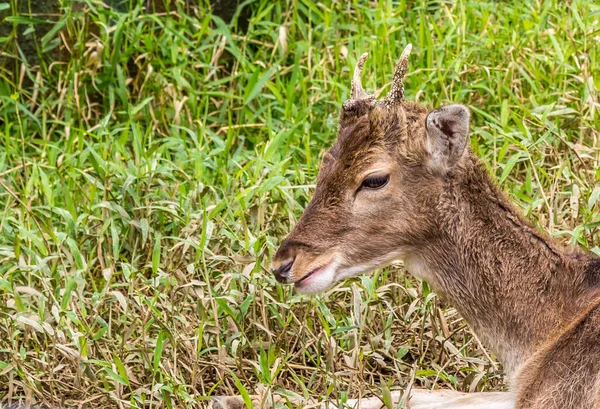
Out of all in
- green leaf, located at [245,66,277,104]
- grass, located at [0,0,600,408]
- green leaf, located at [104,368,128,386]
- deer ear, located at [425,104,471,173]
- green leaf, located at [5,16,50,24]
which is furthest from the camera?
green leaf, located at [245,66,277,104]

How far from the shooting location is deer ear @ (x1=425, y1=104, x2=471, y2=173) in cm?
505

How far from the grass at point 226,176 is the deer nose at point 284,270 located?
510mm

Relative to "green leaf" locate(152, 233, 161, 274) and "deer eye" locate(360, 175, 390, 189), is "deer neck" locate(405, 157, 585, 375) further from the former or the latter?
"green leaf" locate(152, 233, 161, 274)

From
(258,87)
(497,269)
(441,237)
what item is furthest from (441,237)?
(258,87)

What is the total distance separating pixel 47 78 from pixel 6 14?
1.65ft

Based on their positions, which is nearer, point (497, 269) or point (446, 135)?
point (446, 135)

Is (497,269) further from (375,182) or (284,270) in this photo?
(284,270)

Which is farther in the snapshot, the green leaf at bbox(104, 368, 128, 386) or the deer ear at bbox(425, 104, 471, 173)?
the green leaf at bbox(104, 368, 128, 386)

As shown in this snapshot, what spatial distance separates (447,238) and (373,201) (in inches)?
13.6

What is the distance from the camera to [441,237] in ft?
17.1

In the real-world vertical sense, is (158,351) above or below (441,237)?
below

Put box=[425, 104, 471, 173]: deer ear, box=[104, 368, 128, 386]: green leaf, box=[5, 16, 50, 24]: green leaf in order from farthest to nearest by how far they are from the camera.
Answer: box=[5, 16, 50, 24]: green leaf
box=[104, 368, 128, 386]: green leaf
box=[425, 104, 471, 173]: deer ear

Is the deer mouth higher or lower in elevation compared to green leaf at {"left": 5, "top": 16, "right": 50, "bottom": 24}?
higher

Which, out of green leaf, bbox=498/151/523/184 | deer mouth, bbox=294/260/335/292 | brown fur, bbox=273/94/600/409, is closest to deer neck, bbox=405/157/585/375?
brown fur, bbox=273/94/600/409
